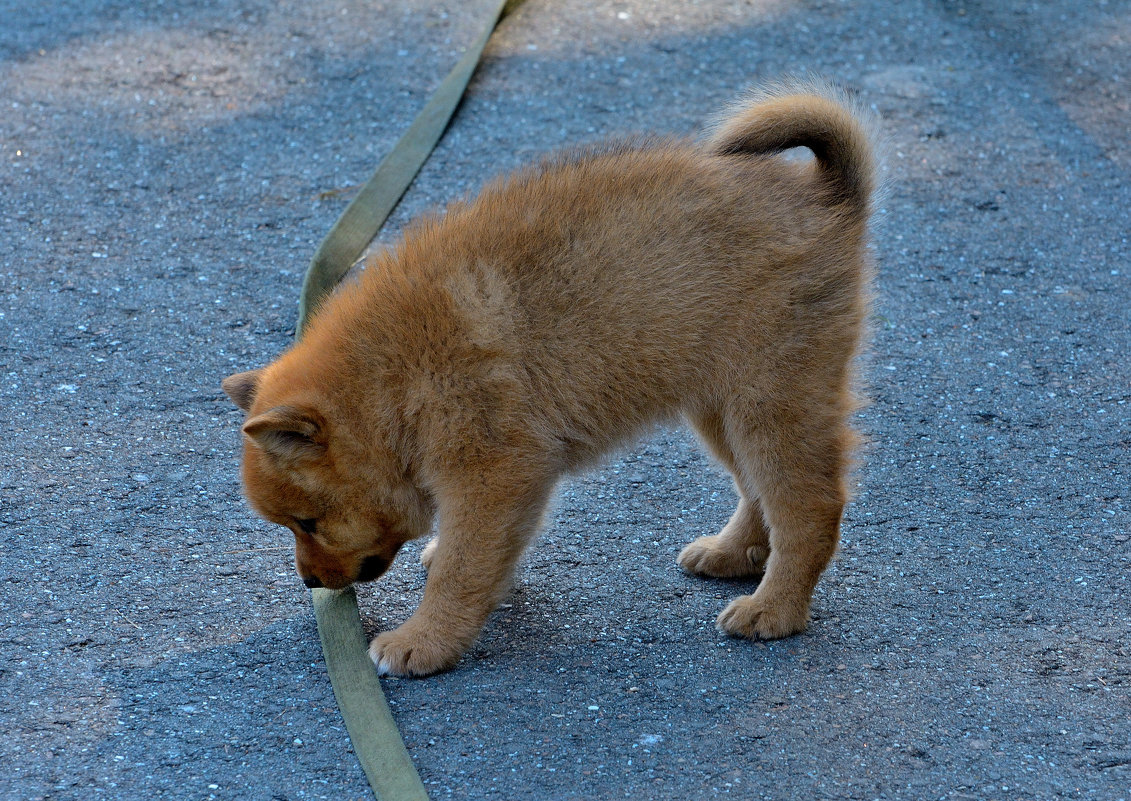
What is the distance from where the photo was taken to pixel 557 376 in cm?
336

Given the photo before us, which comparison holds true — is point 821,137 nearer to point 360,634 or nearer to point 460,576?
point 460,576

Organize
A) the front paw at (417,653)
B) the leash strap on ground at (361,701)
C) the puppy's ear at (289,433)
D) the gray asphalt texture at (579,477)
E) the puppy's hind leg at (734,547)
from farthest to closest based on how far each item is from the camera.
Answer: the puppy's hind leg at (734,547)
the front paw at (417,653)
the puppy's ear at (289,433)
the gray asphalt texture at (579,477)
the leash strap on ground at (361,701)

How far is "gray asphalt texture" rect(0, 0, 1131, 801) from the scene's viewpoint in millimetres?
3023

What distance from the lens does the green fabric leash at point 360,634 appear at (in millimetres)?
2887

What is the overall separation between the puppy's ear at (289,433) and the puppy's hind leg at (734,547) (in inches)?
48.9

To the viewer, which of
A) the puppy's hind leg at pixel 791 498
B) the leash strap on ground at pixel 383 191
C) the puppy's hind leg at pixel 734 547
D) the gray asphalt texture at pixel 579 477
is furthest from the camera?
the leash strap on ground at pixel 383 191

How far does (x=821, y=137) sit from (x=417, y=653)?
1.96 metres

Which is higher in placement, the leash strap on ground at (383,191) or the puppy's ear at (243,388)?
the puppy's ear at (243,388)

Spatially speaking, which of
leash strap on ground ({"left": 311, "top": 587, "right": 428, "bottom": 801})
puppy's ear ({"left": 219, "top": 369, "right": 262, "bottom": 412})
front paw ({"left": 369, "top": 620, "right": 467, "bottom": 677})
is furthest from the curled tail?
leash strap on ground ({"left": 311, "top": 587, "right": 428, "bottom": 801})

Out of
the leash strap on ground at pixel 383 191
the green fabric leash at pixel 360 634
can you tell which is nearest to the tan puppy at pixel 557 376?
the green fabric leash at pixel 360 634

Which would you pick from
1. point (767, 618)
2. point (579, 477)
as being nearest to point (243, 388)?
point (579, 477)

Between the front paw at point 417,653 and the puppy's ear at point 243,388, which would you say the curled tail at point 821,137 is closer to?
the puppy's ear at point 243,388

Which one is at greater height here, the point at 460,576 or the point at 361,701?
the point at 460,576

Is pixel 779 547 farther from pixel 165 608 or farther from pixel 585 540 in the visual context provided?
pixel 165 608
